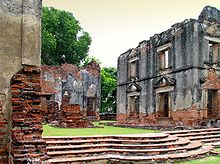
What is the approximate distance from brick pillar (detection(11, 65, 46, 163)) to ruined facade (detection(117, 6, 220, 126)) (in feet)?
38.7

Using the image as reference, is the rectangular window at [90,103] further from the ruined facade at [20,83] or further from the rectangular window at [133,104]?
the ruined facade at [20,83]

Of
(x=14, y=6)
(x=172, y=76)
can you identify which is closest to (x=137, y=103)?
(x=172, y=76)

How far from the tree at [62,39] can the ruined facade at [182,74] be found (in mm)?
17263

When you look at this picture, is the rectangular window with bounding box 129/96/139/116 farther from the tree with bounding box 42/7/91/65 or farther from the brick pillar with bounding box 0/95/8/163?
the brick pillar with bounding box 0/95/8/163

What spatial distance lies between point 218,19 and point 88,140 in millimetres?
13177

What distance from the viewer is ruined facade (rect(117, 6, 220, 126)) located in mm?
16719

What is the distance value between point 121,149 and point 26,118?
10.8 feet

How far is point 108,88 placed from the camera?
39188 mm

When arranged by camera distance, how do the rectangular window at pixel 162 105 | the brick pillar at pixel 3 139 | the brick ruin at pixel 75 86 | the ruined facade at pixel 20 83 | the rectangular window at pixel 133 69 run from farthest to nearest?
the brick ruin at pixel 75 86 < the rectangular window at pixel 133 69 < the rectangular window at pixel 162 105 < the brick pillar at pixel 3 139 < the ruined facade at pixel 20 83

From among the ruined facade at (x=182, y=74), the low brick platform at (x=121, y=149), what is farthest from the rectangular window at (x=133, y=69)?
the low brick platform at (x=121, y=149)

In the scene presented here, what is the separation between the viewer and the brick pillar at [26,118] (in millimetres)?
6031

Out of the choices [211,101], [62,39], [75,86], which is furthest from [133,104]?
[62,39]

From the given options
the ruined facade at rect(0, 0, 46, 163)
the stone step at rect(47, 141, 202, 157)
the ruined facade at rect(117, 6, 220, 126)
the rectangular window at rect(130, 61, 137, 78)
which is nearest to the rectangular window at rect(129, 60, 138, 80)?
the rectangular window at rect(130, 61, 137, 78)

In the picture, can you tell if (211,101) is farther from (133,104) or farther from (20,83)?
(20,83)
